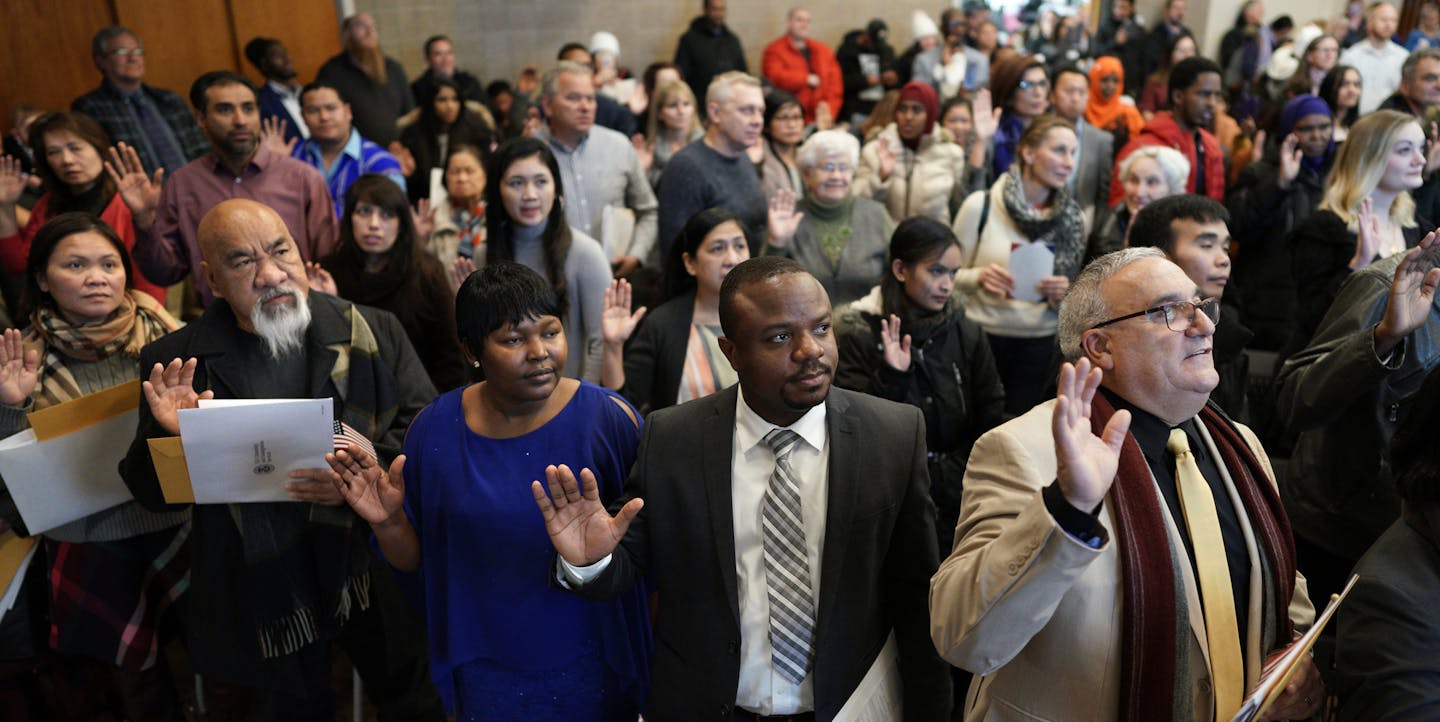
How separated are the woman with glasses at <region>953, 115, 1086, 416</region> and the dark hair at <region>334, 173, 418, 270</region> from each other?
2.04 m

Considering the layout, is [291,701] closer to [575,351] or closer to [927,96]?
[575,351]

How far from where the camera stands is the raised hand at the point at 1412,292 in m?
2.38

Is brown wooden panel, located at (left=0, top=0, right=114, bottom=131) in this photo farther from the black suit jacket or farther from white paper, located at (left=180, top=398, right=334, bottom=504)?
the black suit jacket

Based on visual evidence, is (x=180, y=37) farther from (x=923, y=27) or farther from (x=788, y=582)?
(x=788, y=582)

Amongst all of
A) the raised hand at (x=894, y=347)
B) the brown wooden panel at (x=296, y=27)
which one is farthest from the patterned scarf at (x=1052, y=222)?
the brown wooden panel at (x=296, y=27)

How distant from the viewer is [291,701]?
2959 millimetres

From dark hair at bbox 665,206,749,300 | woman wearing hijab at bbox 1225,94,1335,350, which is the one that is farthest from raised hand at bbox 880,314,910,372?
woman wearing hijab at bbox 1225,94,1335,350

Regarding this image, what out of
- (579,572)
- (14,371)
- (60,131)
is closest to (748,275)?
(579,572)

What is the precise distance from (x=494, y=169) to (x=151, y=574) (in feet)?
5.61

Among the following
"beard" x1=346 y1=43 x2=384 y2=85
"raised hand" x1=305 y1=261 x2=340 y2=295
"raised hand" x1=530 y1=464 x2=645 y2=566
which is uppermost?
"beard" x1=346 y1=43 x2=384 y2=85

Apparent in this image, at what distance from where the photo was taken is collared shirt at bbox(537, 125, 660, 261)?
4555mm

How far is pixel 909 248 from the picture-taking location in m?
3.25

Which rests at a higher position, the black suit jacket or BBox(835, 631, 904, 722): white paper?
the black suit jacket

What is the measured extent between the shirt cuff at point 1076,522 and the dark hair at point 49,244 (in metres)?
2.65
